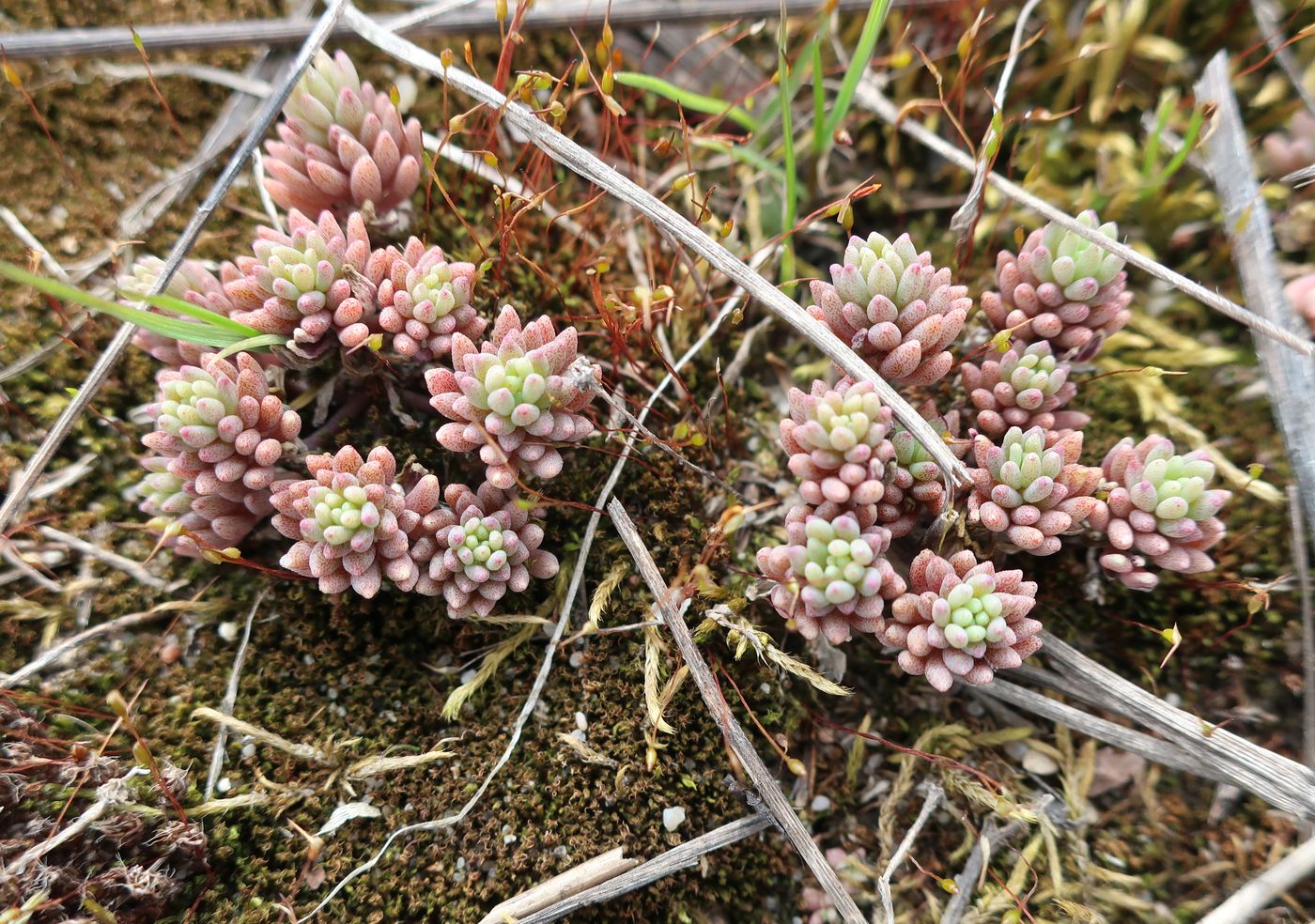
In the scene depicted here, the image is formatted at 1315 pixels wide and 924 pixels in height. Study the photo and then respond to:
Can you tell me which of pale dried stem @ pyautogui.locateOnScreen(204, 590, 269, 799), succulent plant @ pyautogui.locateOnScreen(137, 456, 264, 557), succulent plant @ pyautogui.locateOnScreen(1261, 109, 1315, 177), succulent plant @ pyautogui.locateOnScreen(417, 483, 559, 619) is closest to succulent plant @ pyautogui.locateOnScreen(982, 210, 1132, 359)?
succulent plant @ pyautogui.locateOnScreen(1261, 109, 1315, 177)

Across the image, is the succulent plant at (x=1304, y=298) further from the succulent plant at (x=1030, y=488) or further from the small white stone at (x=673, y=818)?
the small white stone at (x=673, y=818)

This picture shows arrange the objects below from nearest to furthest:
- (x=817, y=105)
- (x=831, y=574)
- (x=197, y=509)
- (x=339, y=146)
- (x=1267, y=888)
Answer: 1. (x=1267, y=888)
2. (x=831, y=574)
3. (x=197, y=509)
4. (x=339, y=146)
5. (x=817, y=105)

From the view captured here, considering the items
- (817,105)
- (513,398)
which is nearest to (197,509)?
(513,398)

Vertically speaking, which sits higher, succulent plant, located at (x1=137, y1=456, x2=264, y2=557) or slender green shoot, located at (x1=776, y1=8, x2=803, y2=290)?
slender green shoot, located at (x1=776, y1=8, x2=803, y2=290)

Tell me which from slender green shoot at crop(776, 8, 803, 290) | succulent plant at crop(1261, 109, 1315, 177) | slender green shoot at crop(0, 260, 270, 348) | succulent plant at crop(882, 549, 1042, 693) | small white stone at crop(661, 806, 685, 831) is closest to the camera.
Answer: slender green shoot at crop(0, 260, 270, 348)

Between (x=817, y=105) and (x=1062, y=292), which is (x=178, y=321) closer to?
(x=817, y=105)

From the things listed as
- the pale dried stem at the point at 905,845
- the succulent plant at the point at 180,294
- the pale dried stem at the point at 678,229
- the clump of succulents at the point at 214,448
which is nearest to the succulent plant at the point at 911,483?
the pale dried stem at the point at 678,229

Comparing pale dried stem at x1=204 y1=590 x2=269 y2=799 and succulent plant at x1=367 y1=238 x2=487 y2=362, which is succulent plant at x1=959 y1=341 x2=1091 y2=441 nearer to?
succulent plant at x1=367 y1=238 x2=487 y2=362
